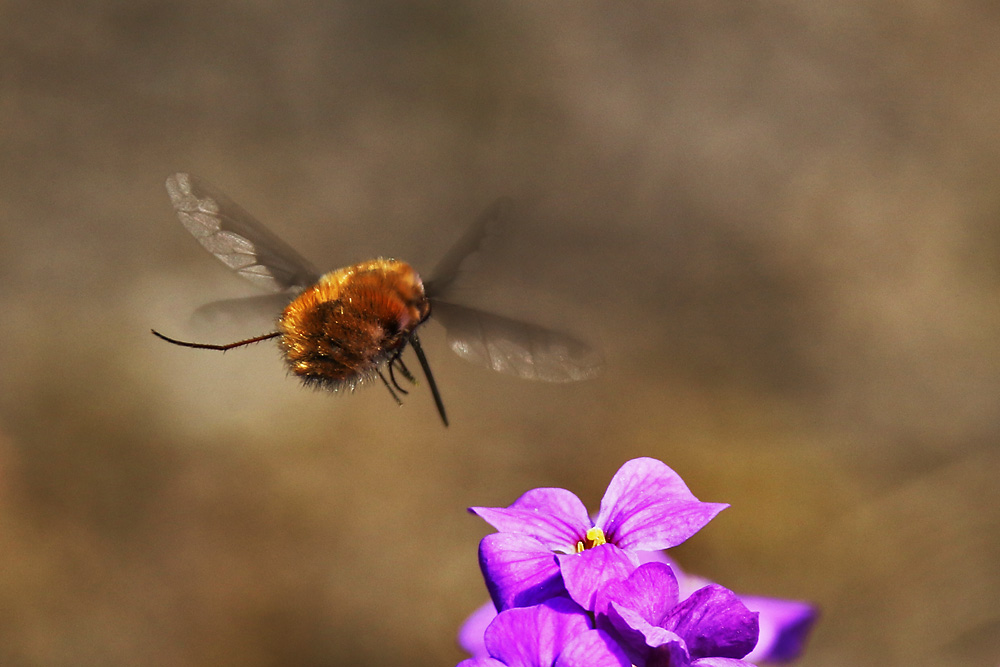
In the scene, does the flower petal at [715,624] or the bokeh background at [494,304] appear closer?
the flower petal at [715,624]

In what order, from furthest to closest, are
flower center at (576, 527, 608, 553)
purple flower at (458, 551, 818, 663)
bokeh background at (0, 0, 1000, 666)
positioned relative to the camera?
1. bokeh background at (0, 0, 1000, 666)
2. purple flower at (458, 551, 818, 663)
3. flower center at (576, 527, 608, 553)

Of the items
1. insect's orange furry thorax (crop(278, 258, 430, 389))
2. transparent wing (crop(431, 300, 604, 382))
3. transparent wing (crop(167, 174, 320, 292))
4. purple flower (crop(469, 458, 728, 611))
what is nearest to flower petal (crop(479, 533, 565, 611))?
purple flower (crop(469, 458, 728, 611))

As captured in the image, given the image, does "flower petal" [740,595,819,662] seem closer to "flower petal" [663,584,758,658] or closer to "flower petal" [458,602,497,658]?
"flower petal" [458,602,497,658]

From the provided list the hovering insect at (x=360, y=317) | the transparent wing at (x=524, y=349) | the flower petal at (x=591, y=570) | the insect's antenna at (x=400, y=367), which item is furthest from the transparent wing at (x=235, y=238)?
the flower petal at (x=591, y=570)

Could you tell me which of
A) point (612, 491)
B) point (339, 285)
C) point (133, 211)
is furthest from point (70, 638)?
point (612, 491)

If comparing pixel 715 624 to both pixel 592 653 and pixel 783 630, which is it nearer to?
pixel 592 653

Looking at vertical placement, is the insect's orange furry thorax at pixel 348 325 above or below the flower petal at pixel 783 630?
below

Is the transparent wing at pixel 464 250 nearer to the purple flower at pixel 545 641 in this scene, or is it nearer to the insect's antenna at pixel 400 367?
the insect's antenna at pixel 400 367

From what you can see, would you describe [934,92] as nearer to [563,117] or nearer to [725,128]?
[725,128]
